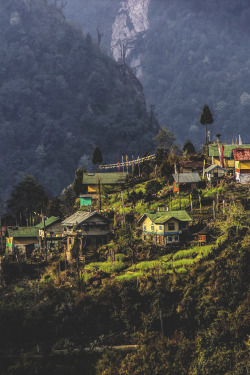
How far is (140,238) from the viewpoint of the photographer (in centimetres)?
7469

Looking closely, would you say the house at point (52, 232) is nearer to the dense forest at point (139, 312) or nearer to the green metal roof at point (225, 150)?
the dense forest at point (139, 312)

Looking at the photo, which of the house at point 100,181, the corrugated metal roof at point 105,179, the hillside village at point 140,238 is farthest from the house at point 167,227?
the corrugated metal roof at point 105,179

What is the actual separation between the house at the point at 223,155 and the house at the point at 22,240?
34982 mm

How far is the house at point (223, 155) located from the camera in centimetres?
9706

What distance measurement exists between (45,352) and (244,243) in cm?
2563

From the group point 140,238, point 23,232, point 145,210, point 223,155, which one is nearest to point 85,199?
point 23,232

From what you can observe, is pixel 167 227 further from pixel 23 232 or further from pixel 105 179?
pixel 105 179

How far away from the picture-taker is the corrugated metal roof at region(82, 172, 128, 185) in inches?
Result: 4146

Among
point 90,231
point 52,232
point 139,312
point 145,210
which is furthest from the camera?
point 52,232

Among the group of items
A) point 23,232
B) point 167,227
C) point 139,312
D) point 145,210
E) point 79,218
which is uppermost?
point 145,210

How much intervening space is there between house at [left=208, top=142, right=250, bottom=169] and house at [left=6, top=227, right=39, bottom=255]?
115ft

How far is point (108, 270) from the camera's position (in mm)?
67625

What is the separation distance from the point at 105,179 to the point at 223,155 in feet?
74.5

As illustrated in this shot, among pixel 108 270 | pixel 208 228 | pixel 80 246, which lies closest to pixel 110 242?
pixel 80 246
